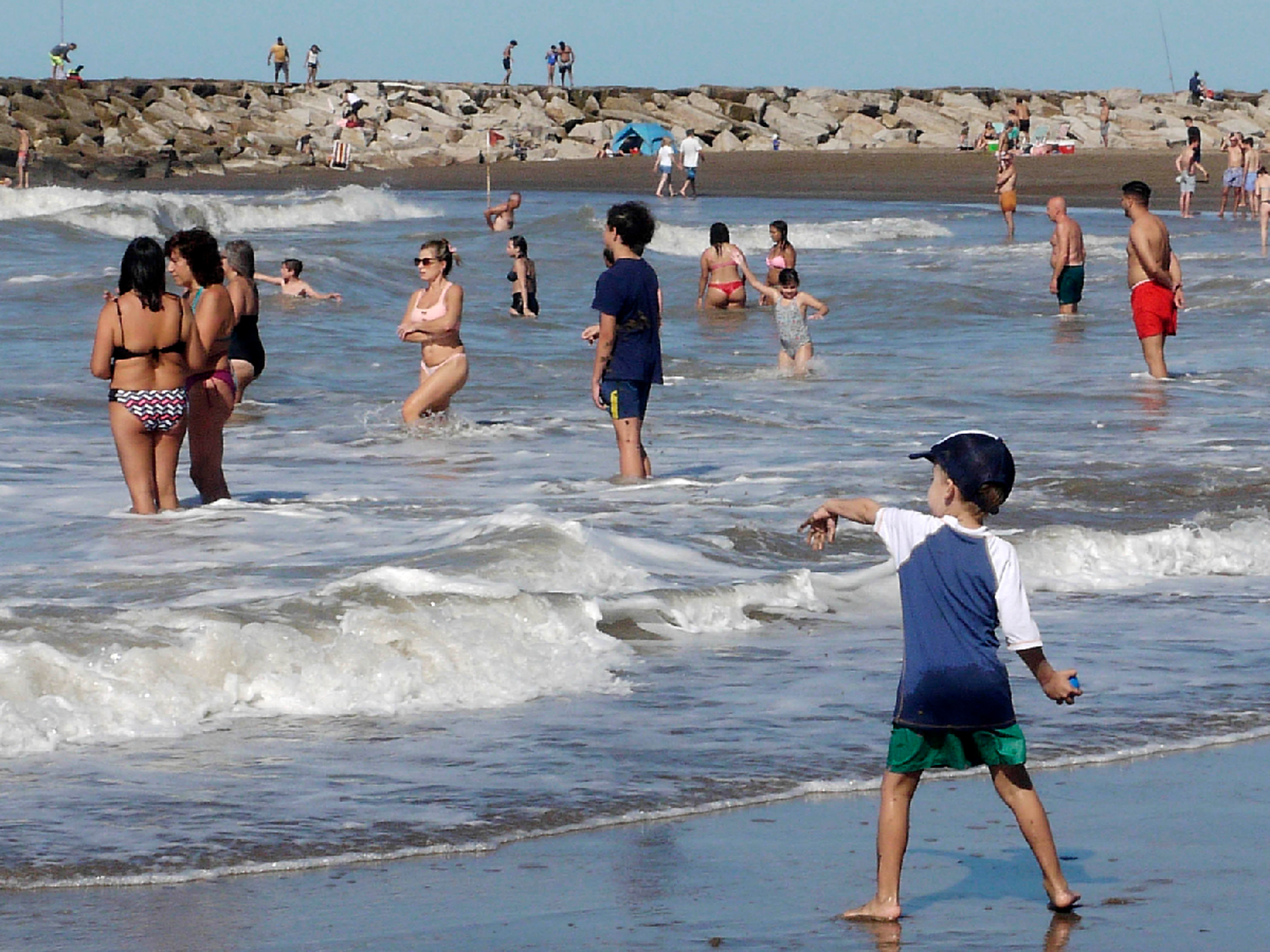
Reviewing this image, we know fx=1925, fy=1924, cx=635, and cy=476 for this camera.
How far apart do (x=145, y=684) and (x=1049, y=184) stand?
147 feet

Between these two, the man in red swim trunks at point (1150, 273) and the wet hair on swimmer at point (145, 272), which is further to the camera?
the man in red swim trunks at point (1150, 273)

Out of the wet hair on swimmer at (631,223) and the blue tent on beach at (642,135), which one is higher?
the blue tent on beach at (642,135)

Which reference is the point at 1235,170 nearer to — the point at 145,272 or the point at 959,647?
the point at 145,272

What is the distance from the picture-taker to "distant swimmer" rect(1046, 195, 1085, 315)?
20281 millimetres

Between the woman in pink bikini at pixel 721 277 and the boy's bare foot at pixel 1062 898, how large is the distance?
Result: 17.6 meters

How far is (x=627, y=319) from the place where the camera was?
10258 mm

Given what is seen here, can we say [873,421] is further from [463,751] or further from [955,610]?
[955,610]

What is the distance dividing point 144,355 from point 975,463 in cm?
595

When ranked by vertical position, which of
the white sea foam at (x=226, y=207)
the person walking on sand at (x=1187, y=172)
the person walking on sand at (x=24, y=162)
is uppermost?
the person walking on sand at (x=24, y=162)

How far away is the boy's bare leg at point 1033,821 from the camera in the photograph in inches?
179

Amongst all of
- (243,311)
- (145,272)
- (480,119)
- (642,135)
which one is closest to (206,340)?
(145,272)

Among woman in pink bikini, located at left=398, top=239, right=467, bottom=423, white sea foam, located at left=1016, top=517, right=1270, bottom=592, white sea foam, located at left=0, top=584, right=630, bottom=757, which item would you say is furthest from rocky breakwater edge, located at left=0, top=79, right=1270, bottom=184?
white sea foam, located at left=0, top=584, right=630, bottom=757

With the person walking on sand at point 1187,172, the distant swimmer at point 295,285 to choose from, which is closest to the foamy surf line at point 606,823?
the distant swimmer at point 295,285

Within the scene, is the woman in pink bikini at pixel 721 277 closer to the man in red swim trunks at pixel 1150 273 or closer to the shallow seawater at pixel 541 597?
the shallow seawater at pixel 541 597
